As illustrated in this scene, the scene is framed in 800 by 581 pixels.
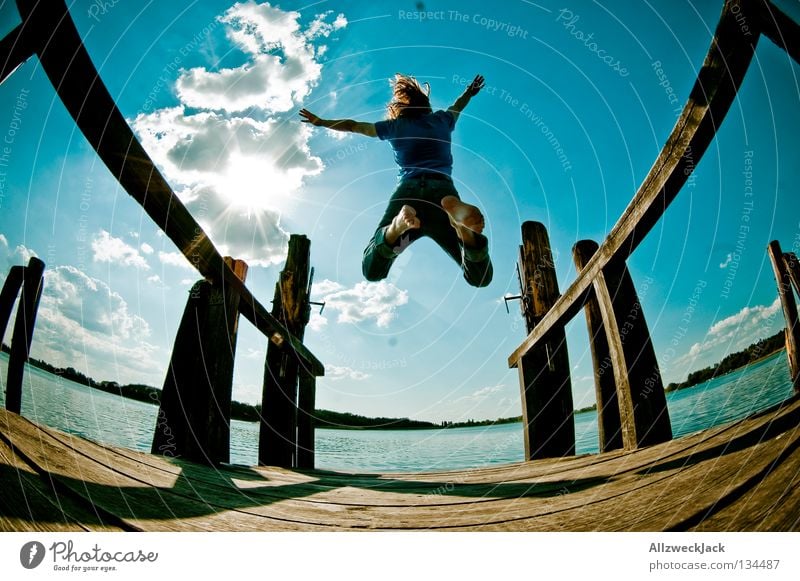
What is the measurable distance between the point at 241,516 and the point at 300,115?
354 cm

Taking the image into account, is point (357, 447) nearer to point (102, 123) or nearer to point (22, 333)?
point (22, 333)

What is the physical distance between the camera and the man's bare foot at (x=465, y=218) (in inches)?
116

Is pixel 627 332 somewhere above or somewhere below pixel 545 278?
below

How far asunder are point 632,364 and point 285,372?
369 centimetres

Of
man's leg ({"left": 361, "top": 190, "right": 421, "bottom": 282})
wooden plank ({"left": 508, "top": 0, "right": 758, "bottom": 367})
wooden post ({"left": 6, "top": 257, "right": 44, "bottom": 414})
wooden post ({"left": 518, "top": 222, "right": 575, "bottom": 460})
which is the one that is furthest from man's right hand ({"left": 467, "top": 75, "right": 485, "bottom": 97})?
wooden post ({"left": 6, "top": 257, "right": 44, "bottom": 414})

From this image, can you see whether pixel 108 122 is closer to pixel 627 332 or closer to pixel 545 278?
pixel 627 332

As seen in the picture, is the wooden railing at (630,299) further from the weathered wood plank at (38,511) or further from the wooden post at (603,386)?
the weathered wood plank at (38,511)

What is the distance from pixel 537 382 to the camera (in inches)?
158

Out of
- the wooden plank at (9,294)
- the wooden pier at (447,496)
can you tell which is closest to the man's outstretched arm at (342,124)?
the wooden pier at (447,496)
